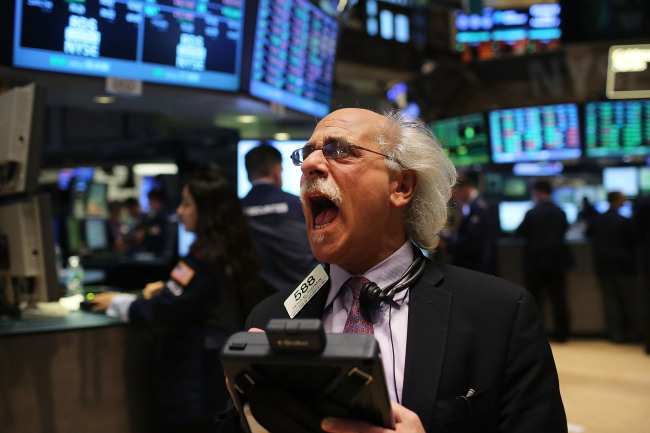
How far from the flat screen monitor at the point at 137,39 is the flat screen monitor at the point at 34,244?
629 millimetres

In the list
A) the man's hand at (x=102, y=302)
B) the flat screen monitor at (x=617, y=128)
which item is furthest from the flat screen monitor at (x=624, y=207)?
the man's hand at (x=102, y=302)

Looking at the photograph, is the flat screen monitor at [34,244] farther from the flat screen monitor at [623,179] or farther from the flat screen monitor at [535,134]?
the flat screen monitor at [623,179]

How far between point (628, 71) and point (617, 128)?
24.6 inches

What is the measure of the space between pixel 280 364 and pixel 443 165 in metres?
0.78

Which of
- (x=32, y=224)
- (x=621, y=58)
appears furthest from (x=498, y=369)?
(x=621, y=58)

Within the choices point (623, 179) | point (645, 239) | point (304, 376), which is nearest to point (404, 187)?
point (304, 376)

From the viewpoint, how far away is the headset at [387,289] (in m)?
1.43

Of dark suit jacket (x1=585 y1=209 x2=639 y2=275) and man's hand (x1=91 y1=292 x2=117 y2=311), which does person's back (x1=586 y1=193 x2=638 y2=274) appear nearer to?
dark suit jacket (x1=585 y1=209 x2=639 y2=275)

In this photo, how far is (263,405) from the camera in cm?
116

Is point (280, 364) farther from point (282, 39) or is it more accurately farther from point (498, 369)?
point (282, 39)

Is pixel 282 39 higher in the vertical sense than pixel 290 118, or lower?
higher

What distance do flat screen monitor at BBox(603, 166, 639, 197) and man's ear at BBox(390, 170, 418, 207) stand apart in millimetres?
7760

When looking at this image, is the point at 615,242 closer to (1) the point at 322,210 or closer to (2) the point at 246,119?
(2) the point at 246,119

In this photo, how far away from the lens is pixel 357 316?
1468mm
